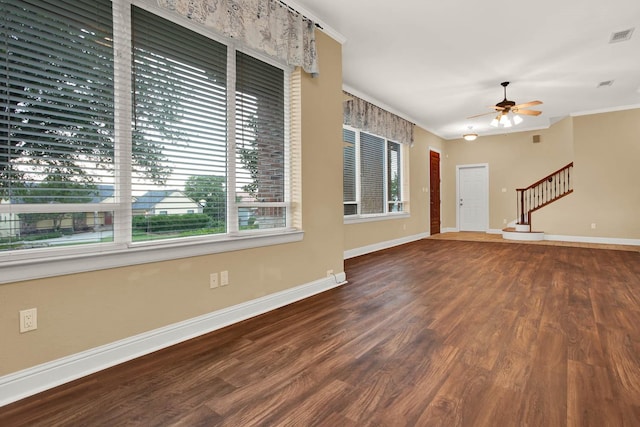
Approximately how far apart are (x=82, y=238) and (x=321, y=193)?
7.41 ft

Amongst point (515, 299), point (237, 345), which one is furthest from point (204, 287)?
point (515, 299)

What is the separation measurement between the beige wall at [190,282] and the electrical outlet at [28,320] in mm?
21

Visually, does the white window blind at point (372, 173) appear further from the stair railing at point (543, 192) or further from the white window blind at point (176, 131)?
the stair railing at point (543, 192)

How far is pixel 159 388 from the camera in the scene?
1817 millimetres

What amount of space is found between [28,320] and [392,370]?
2.08 metres

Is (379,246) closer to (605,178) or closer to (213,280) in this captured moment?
(213,280)

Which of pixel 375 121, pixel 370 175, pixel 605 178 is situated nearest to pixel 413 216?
pixel 370 175

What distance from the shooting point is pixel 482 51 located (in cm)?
432

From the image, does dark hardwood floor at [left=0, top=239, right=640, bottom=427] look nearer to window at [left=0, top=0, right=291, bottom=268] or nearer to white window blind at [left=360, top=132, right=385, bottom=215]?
window at [left=0, top=0, right=291, bottom=268]

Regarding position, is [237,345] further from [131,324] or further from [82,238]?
[82,238]

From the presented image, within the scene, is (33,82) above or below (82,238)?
above

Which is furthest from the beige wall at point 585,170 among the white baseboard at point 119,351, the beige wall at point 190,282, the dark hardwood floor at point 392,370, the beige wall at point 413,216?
the white baseboard at point 119,351

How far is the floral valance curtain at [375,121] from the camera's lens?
5.69 metres

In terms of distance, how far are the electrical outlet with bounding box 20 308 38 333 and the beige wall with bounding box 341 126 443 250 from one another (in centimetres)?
451
